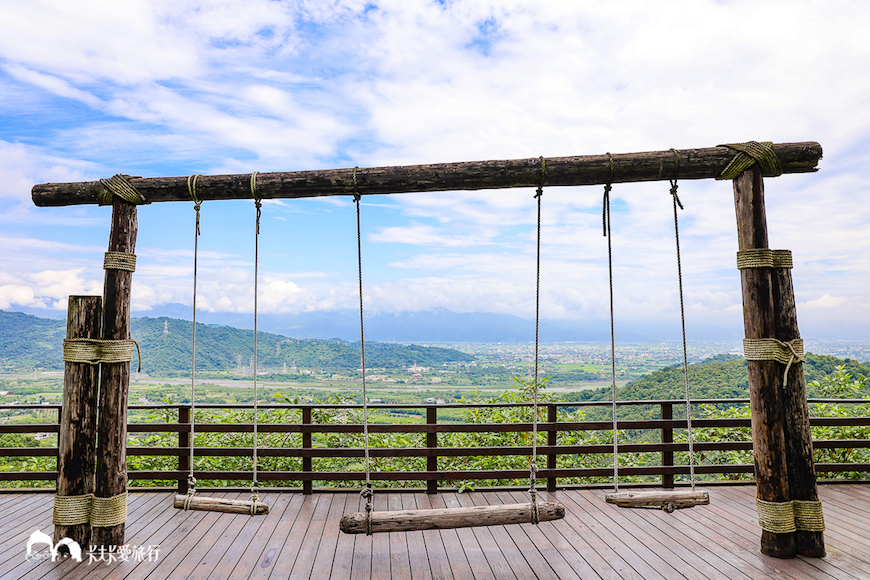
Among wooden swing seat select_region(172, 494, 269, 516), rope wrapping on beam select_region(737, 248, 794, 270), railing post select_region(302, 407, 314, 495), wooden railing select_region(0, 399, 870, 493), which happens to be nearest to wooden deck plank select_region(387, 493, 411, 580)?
wooden railing select_region(0, 399, 870, 493)

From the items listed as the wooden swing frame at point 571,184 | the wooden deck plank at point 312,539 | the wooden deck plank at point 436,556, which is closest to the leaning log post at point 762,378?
the wooden swing frame at point 571,184

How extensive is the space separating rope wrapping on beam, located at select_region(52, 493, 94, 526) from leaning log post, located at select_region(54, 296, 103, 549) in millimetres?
17

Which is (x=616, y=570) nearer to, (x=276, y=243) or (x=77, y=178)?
(x=77, y=178)

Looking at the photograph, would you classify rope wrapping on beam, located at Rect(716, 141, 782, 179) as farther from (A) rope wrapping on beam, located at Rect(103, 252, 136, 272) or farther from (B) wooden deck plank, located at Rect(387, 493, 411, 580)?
(A) rope wrapping on beam, located at Rect(103, 252, 136, 272)

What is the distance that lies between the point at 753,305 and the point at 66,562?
14.1 feet

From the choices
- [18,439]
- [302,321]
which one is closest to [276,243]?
[302,321]

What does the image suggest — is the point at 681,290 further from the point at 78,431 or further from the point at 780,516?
the point at 78,431

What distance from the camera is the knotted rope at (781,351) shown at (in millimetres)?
2635

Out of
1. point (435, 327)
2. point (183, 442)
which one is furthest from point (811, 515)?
point (435, 327)

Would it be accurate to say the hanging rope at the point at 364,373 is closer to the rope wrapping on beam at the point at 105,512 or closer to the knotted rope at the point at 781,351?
the rope wrapping on beam at the point at 105,512

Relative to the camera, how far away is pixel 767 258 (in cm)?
270

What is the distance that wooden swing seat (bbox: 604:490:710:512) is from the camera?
266cm

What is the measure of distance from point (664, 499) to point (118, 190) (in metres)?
3.78

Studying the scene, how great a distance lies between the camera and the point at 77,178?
122 inches
